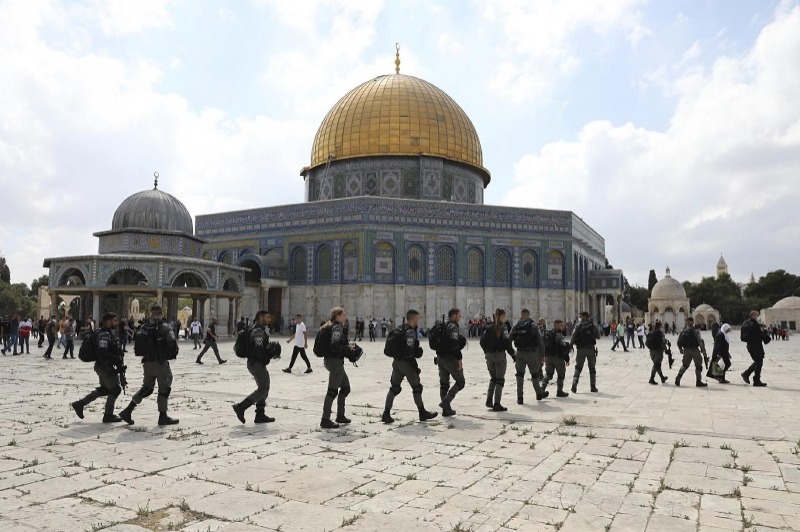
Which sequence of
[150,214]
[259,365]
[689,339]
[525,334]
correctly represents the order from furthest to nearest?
1. [150,214]
2. [689,339]
3. [525,334]
4. [259,365]

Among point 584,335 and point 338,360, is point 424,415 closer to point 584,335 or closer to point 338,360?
point 338,360

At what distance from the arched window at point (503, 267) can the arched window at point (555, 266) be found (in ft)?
9.03

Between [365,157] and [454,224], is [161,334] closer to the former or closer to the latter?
[454,224]

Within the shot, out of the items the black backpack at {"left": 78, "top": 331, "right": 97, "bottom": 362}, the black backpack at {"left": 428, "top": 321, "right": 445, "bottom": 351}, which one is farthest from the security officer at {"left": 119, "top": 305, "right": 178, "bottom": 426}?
the black backpack at {"left": 428, "top": 321, "right": 445, "bottom": 351}

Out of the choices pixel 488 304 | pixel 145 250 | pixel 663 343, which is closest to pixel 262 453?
pixel 663 343

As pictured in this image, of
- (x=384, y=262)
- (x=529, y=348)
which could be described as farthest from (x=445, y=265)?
(x=529, y=348)

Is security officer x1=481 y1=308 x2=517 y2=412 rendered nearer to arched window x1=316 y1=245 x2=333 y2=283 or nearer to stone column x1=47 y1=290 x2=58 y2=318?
stone column x1=47 y1=290 x2=58 y2=318

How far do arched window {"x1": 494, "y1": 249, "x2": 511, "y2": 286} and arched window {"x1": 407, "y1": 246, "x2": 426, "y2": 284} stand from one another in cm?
498

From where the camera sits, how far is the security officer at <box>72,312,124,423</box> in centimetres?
810

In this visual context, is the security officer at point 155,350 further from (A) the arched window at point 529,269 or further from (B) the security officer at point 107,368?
(A) the arched window at point 529,269

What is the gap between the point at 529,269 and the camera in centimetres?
4081

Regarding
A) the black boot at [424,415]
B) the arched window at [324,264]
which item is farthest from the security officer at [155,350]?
the arched window at [324,264]

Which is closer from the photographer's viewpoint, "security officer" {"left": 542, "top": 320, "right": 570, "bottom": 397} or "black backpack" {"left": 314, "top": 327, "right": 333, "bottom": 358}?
"black backpack" {"left": 314, "top": 327, "right": 333, "bottom": 358}

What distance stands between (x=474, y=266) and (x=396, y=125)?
11.1 metres
